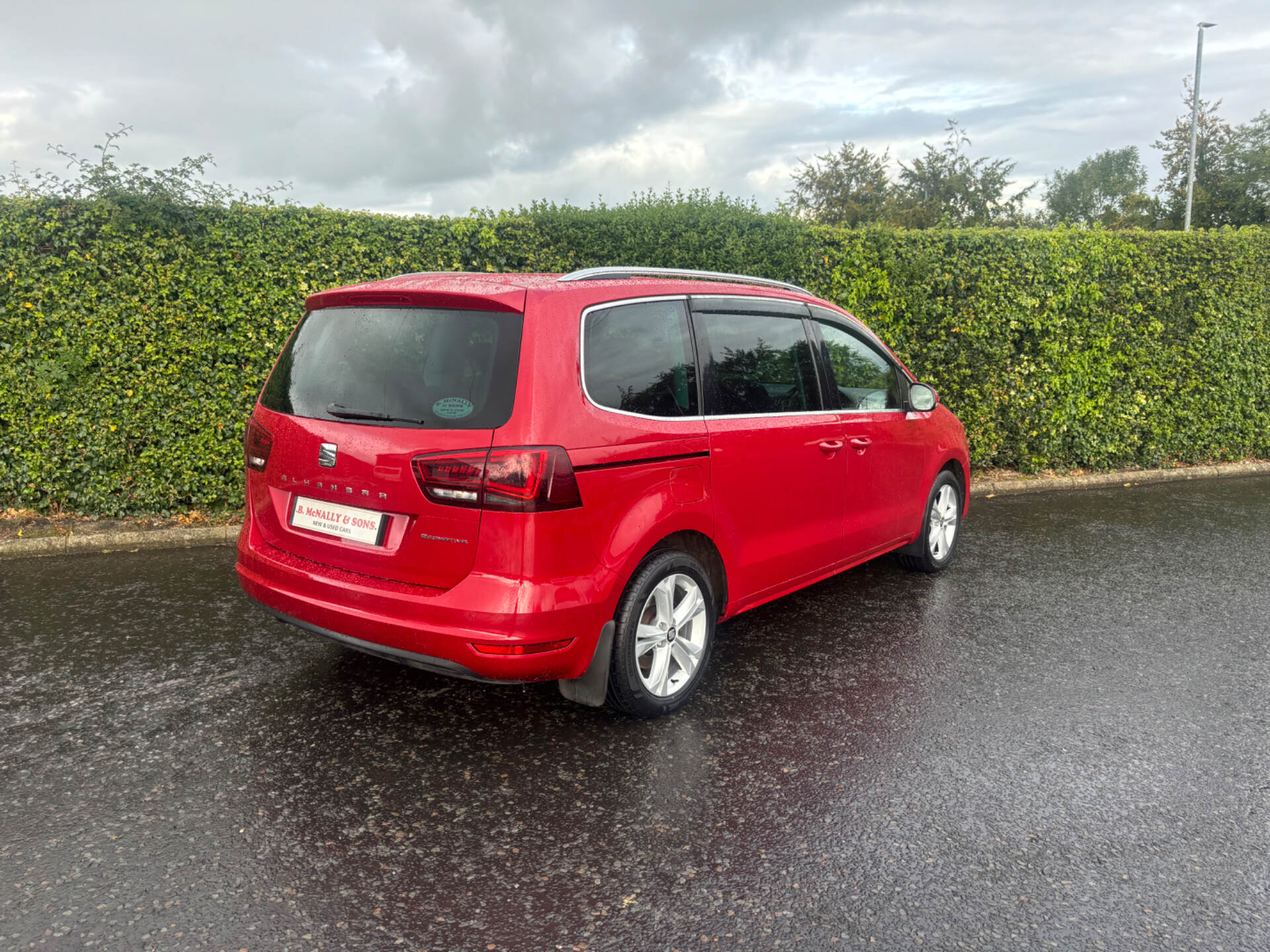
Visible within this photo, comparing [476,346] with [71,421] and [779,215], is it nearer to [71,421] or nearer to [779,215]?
[71,421]

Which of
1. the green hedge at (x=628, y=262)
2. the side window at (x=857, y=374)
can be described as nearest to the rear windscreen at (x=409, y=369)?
the side window at (x=857, y=374)

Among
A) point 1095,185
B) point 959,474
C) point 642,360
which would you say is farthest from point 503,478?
point 1095,185

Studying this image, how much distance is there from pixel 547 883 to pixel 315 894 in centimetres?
66

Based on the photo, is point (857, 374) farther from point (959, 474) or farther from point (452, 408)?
point (452, 408)

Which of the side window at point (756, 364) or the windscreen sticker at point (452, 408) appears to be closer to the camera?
the windscreen sticker at point (452, 408)

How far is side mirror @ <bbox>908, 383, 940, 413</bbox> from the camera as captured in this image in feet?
18.3

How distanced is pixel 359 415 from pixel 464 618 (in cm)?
90

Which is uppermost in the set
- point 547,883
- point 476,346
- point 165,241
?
point 165,241

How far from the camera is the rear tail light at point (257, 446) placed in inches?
152

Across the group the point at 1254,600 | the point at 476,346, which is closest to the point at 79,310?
the point at 476,346

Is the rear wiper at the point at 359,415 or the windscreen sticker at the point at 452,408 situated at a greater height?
the windscreen sticker at the point at 452,408

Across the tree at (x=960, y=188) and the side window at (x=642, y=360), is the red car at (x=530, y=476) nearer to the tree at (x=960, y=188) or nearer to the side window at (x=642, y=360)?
the side window at (x=642, y=360)

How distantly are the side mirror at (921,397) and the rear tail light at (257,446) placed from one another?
3.61 metres

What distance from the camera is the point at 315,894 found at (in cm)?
264
